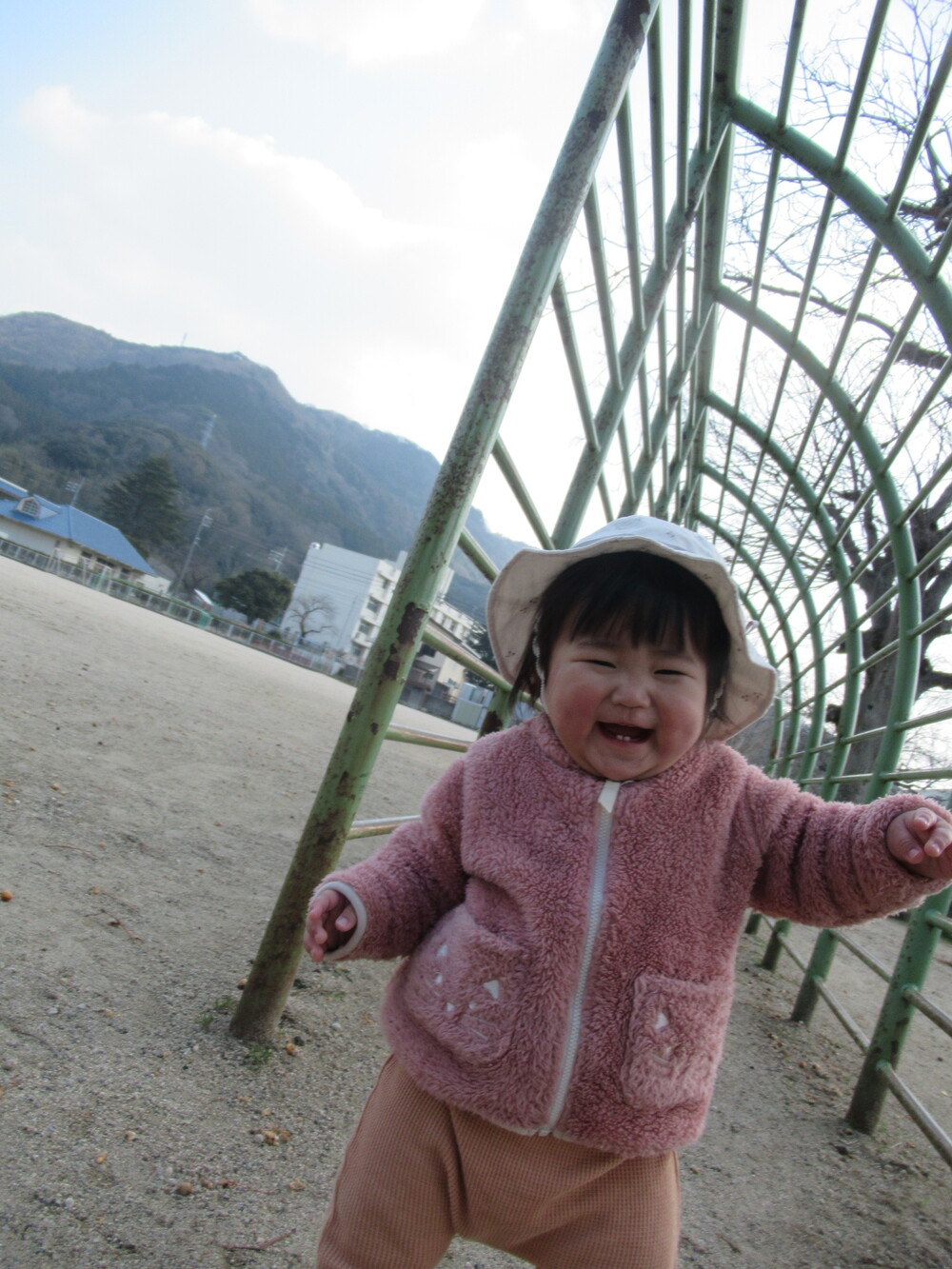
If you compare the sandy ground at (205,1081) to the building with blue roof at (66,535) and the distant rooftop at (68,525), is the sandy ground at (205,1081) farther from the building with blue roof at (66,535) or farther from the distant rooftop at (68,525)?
the distant rooftop at (68,525)

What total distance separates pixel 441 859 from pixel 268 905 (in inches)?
58.4

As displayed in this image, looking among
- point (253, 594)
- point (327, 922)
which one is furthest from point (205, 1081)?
point (253, 594)

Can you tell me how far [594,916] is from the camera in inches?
42.3

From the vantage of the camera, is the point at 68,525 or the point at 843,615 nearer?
the point at 843,615

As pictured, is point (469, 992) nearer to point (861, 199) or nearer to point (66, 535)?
point (861, 199)

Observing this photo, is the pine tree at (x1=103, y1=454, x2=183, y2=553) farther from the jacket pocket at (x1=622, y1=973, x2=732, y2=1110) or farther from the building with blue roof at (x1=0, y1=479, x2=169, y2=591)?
the jacket pocket at (x1=622, y1=973, x2=732, y2=1110)

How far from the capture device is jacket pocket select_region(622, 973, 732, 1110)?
99 cm

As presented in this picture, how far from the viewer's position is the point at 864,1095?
218 cm

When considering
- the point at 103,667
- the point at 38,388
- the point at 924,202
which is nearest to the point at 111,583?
the point at 103,667

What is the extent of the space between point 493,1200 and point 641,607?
0.77 meters

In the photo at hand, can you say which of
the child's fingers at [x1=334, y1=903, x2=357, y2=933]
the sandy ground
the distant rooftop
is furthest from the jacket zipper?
the distant rooftop

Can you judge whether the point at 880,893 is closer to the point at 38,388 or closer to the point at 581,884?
the point at 581,884

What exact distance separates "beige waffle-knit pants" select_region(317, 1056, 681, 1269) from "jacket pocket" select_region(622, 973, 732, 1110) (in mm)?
107

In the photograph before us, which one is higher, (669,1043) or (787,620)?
(787,620)
